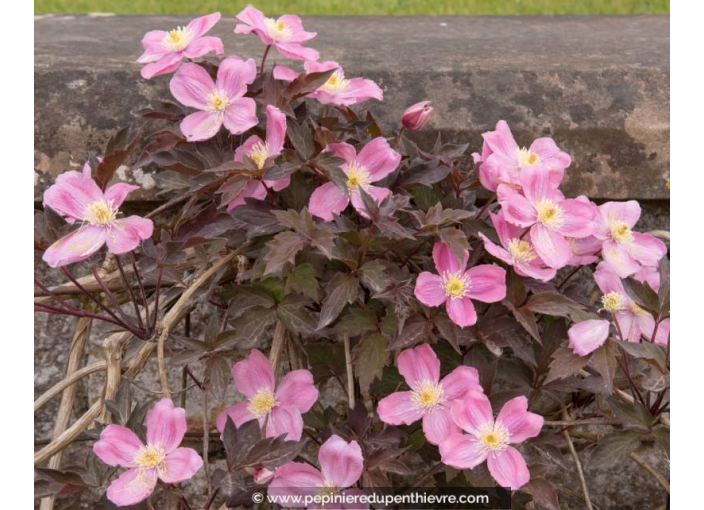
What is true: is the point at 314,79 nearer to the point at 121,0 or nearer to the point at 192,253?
the point at 192,253

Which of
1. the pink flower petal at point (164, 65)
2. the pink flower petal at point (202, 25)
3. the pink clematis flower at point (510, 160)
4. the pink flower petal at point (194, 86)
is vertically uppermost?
the pink flower petal at point (202, 25)

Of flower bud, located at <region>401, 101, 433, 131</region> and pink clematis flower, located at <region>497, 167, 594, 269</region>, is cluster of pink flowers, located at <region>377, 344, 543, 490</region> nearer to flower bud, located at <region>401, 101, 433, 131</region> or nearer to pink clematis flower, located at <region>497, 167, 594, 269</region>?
pink clematis flower, located at <region>497, 167, 594, 269</region>

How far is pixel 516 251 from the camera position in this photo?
108cm

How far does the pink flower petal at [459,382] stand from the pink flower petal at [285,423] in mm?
204

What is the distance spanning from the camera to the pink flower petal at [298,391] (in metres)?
1.14

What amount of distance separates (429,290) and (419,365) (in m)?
0.11

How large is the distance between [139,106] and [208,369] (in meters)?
0.54

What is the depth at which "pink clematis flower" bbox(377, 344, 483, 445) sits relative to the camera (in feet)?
3.54

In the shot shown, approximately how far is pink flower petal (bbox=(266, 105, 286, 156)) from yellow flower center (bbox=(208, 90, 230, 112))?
0.29ft

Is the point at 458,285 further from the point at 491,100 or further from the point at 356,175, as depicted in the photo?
the point at 491,100

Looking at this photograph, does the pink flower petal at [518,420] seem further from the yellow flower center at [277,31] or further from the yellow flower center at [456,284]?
the yellow flower center at [277,31]

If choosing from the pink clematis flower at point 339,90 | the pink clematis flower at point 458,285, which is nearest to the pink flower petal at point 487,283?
the pink clematis flower at point 458,285

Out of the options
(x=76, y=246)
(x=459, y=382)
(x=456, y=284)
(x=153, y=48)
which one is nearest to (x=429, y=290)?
(x=456, y=284)

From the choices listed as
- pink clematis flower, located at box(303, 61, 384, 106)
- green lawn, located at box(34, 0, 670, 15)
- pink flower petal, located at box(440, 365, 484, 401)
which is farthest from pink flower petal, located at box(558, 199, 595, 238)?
green lawn, located at box(34, 0, 670, 15)
